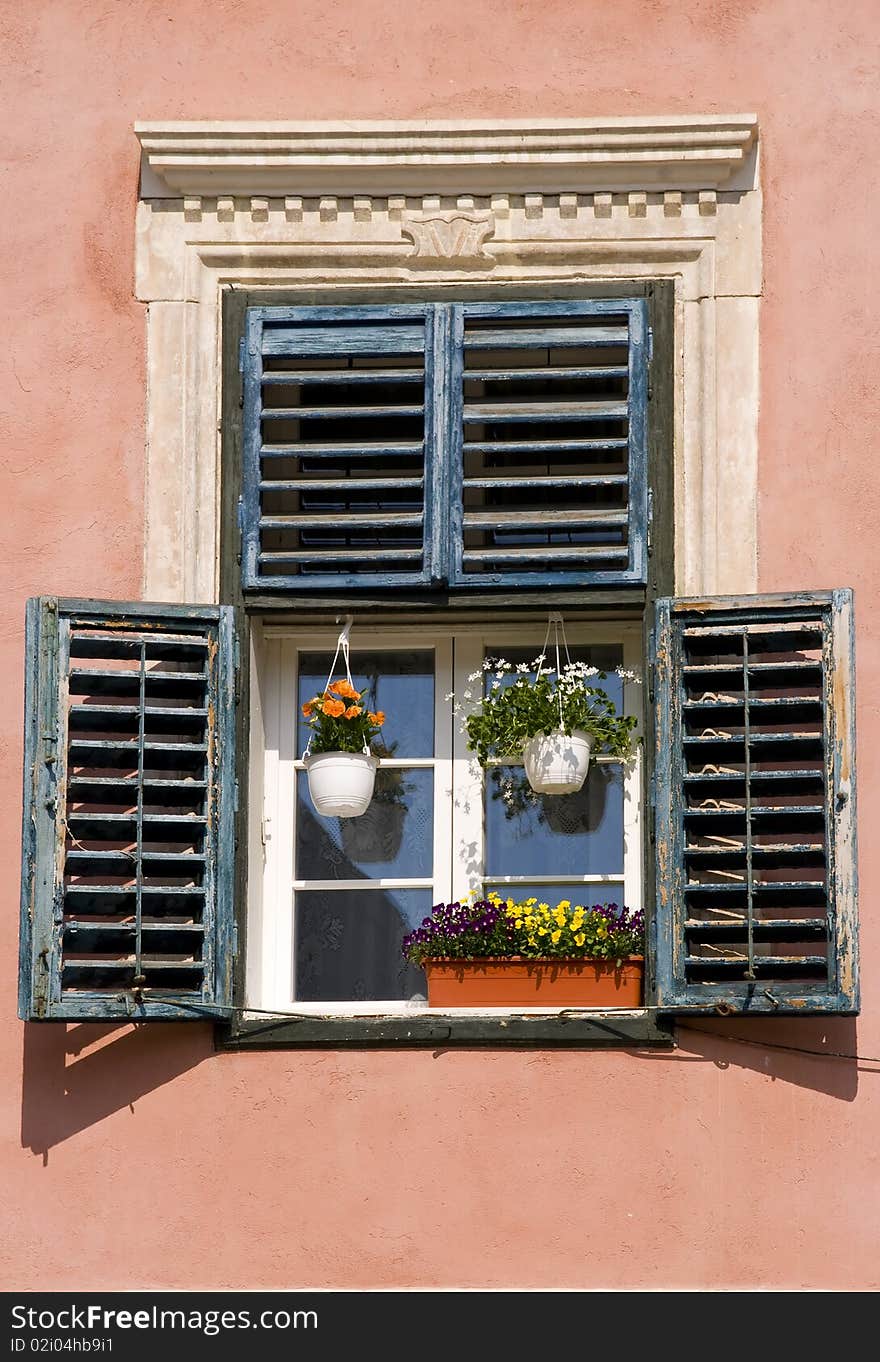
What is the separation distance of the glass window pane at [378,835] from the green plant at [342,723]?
0.24 m

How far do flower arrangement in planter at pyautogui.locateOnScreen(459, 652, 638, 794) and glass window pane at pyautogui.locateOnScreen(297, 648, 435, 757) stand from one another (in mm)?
240

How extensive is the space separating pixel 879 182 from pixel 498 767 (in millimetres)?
2027

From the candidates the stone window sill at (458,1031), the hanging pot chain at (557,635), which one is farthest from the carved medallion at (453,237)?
the stone window sill at (458,1031)

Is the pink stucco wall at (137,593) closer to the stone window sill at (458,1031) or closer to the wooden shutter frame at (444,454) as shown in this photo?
the stone window sill at (458,1031)

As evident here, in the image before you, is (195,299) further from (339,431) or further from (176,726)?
(176,726)

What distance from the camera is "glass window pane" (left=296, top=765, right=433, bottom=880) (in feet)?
27.1

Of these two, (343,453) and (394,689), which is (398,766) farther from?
(343,453)

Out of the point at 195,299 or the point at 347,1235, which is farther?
the point at 195,299

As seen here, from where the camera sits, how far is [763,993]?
7559 mm

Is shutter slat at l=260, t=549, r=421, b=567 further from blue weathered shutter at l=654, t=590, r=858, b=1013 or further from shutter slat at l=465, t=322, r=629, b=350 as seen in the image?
blue weathered shutter at l=654, t=590, r=858, b=1013

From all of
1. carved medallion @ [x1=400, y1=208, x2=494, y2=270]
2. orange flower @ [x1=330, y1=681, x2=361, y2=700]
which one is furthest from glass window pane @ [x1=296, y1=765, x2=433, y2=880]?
carved medallion @ [x1=400, y1=208, x2=494, y2=270]

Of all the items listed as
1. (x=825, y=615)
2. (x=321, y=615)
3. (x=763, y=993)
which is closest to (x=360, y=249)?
(x=321, y=615)

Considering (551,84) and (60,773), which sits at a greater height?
(551,84)

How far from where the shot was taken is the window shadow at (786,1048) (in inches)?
302
